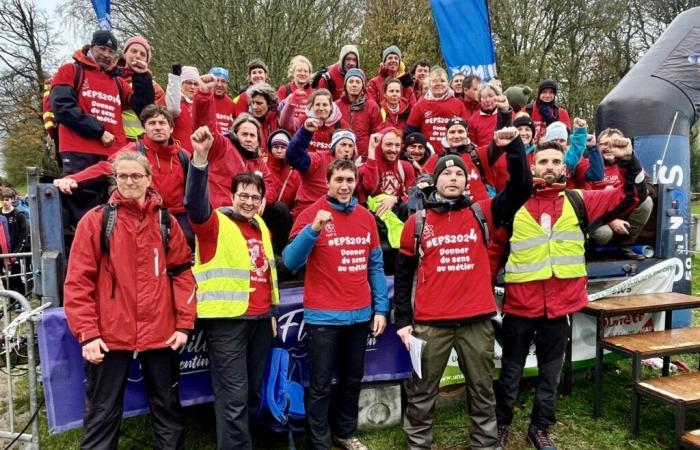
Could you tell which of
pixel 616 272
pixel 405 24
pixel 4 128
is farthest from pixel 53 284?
pixel 4 128

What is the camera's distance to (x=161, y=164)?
3.87 metres

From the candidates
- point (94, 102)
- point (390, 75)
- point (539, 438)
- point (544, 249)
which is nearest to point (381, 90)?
point (390, 75)

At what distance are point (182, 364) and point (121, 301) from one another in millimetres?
933

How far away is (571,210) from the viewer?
13.1 feet

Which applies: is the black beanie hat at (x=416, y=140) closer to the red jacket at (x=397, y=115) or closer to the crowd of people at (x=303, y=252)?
the crowd of people at (x=303, y=252)

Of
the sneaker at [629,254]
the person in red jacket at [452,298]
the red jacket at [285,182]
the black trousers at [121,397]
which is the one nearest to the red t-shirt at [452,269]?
the person in red jacket at [452,298]

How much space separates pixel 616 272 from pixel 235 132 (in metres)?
4.27

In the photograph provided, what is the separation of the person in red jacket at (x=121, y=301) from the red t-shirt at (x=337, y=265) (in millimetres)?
917

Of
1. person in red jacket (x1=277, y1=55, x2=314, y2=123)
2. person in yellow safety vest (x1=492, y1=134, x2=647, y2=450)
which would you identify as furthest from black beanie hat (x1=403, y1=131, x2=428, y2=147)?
person in yellow safety vest (x1=492, y1=134, x2=647, y2=450)

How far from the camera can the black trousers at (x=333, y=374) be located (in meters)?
3.55

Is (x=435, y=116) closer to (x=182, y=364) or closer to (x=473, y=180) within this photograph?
(x=473, y=180)

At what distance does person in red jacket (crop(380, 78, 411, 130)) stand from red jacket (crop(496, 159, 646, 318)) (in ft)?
9.02

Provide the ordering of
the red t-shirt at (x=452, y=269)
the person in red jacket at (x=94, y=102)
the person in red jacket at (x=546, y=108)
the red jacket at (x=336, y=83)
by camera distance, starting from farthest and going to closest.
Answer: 1. the person in red jacket at (x=546, y=108)
2. the red jacket at (x=336, y=83)
3. the person in red jacket at (x=94, y=102)
4. the red t-shirt at (x=452, y=269)

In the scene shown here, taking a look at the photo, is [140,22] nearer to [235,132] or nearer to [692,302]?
Result: [235,132]
